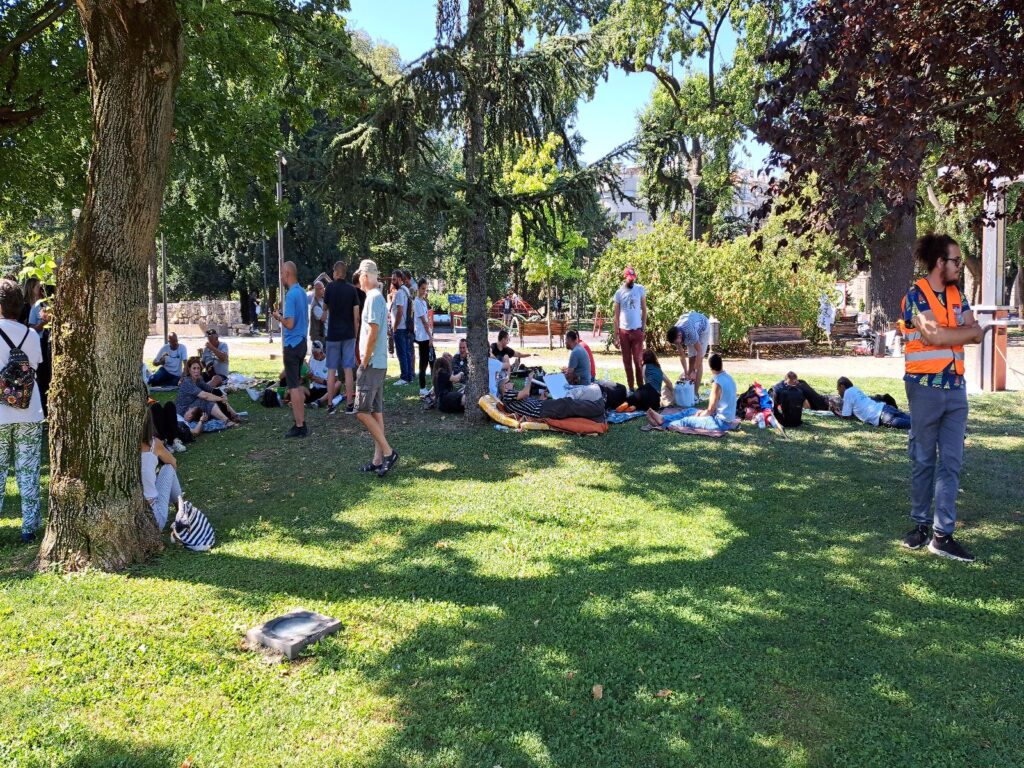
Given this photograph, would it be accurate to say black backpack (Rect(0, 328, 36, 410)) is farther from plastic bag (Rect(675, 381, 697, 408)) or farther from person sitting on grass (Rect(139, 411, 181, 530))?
plastic bag (Rect(675, 381, 697, 408))

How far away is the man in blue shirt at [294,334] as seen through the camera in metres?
8.38

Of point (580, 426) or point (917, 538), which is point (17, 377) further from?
point (917, 538)

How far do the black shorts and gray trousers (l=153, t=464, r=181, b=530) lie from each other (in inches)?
119

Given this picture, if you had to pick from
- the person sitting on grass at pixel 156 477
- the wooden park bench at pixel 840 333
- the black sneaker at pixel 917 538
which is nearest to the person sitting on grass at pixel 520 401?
the person sitting on grass at pixel 156 477

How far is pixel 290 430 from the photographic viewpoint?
29.0 feet

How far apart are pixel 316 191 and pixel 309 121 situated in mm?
4900

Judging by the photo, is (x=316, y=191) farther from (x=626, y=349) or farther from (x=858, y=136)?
(x=858, y=136)

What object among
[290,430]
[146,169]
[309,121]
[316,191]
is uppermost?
[309,121]

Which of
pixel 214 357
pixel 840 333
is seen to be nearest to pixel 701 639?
pixel 214 357

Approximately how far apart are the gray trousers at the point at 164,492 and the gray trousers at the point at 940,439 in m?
5.20

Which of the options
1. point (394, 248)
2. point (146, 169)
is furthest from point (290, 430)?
point (394, 248)

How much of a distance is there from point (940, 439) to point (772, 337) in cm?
1375

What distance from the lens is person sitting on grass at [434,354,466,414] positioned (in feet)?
32.5

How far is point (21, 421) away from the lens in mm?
5281
